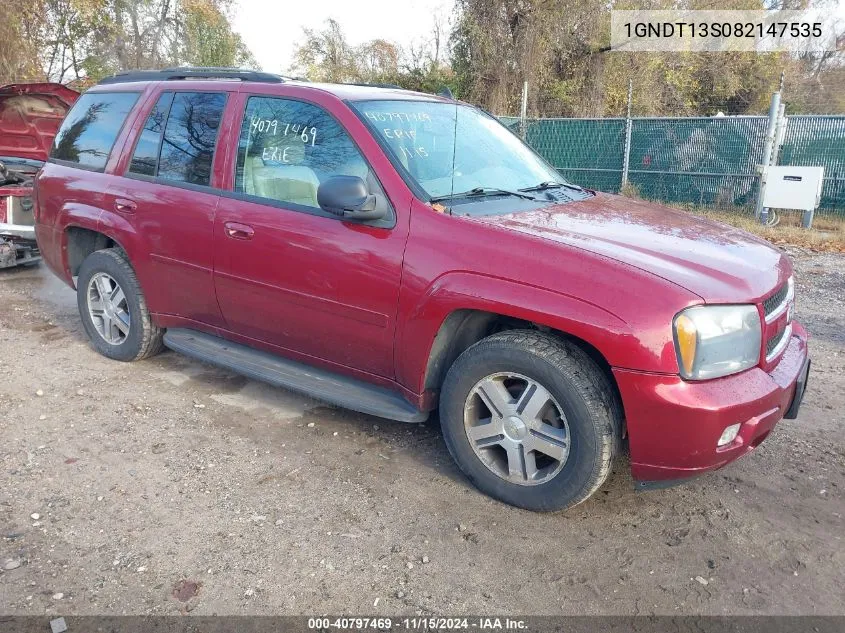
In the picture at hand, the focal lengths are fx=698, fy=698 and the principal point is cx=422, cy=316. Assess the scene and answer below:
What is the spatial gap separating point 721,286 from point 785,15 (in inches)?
843

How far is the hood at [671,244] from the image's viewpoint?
9.20 ft

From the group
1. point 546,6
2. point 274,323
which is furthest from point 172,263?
point 546,6

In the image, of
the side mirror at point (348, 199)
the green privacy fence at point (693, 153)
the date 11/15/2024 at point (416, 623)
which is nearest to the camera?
the date 11/15/2024 at point (416, 623)

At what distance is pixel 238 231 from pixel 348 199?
3.01ft

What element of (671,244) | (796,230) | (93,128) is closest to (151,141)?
(93,128)

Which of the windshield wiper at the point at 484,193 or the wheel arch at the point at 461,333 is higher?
the windshield wiper at the point at 484,193

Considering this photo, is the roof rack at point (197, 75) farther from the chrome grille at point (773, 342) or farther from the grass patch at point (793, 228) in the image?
the grass patch at point (793, 228)

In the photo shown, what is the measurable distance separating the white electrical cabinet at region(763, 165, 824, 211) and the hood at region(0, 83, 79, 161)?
9.83m

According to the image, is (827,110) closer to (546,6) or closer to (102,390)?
(546,6)

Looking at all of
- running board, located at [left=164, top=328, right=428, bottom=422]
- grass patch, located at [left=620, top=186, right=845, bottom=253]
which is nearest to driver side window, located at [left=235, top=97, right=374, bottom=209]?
running board, located at [left=164, top=328, right=428, bottom=422]

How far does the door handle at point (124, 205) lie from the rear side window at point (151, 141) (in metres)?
0.20

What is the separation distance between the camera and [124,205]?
14.6 feet

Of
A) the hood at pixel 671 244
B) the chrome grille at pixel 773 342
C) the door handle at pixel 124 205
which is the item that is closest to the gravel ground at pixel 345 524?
the chrome grille at pixel 773 342

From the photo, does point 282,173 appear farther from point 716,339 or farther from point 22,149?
point 22,149
